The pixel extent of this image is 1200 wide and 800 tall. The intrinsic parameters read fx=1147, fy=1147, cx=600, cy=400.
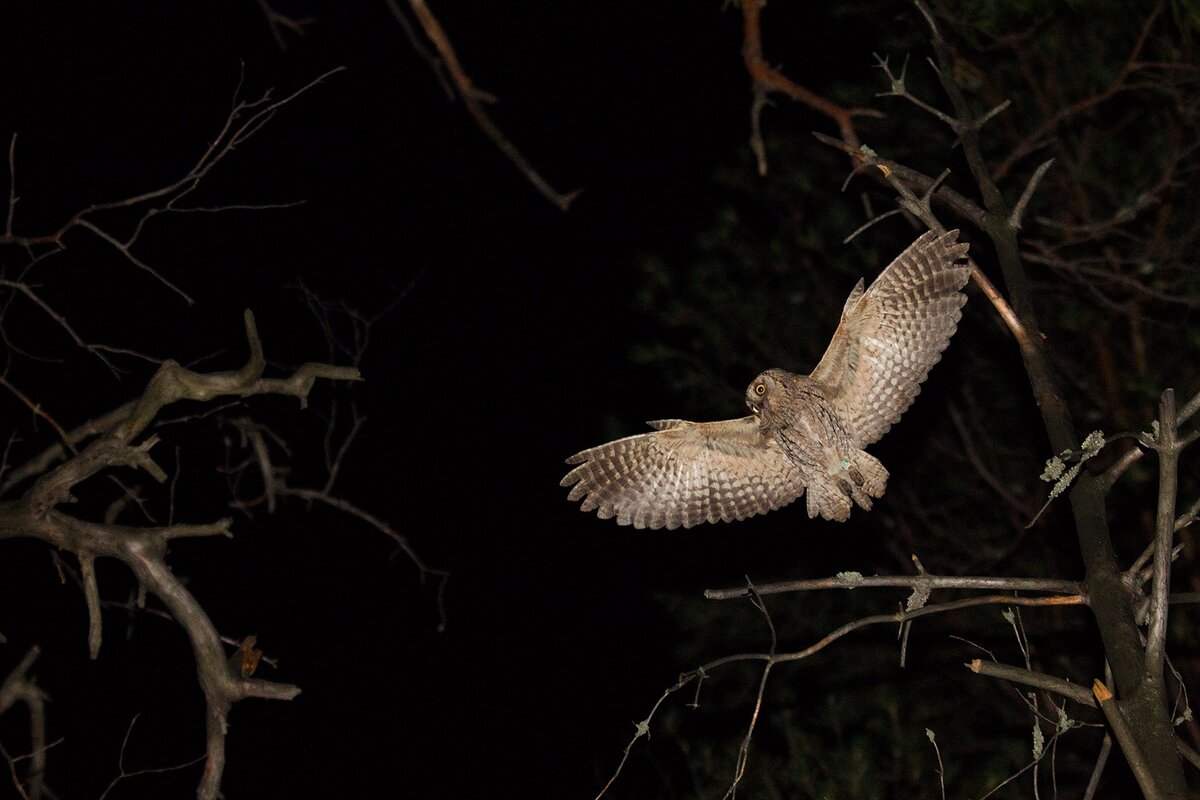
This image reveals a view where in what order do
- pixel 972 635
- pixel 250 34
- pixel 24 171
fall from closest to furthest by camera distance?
pixel 972 635
pixel 250 34
pixel 24 171

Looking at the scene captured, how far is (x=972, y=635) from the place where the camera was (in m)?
7.16

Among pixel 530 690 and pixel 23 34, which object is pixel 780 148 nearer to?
pixel 23 34

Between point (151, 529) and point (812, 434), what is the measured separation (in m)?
2.40

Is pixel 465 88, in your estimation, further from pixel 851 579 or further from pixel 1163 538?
pixel 1163 538

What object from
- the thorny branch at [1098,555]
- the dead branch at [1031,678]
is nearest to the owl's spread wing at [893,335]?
the thorny branch at [1098,555]

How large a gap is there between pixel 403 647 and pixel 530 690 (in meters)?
1.72

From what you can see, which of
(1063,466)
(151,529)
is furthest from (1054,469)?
(151,529)

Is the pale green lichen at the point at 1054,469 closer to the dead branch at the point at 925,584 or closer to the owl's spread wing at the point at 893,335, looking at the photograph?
the dead branch at the point at 925,584

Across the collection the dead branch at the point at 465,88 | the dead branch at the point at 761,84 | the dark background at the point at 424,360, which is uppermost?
the dead branch at the point at 465,88

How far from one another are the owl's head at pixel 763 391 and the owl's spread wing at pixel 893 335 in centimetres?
19

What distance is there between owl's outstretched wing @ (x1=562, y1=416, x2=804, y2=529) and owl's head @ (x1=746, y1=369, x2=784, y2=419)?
0.06 meters

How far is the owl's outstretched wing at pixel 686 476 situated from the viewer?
4.65 meters

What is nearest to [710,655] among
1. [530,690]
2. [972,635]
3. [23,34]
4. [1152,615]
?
[972,635]

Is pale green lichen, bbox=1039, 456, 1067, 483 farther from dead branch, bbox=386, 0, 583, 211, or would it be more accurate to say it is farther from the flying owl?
the flying owl
